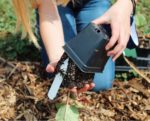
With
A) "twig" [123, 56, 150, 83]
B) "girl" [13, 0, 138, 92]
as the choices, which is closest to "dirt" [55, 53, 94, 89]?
"girl" [13, 0, 138, 92]

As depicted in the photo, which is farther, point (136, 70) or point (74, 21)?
point (74, 21)

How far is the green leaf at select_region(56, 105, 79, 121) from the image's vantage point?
2025 mm

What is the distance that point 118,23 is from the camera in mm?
1978

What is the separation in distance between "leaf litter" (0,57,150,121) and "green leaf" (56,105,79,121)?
68 mm

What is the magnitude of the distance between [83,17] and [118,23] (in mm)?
676

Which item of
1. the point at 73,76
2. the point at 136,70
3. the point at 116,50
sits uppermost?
the point at 116,50

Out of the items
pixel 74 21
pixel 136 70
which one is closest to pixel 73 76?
pixel 136 70

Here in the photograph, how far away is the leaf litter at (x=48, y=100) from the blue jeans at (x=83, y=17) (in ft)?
0.27

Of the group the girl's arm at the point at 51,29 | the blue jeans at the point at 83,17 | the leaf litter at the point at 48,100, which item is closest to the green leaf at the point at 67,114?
the leaf litter at the point at 48,100

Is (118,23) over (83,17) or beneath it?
over

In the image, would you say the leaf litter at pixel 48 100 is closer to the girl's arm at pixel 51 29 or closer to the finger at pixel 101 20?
the girl's arm at pixel 51 29

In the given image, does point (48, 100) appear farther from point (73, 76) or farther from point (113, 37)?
point (113, 37)

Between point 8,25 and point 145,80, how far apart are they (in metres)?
0.78

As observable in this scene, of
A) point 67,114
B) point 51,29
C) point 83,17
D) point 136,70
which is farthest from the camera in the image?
point 83,17
